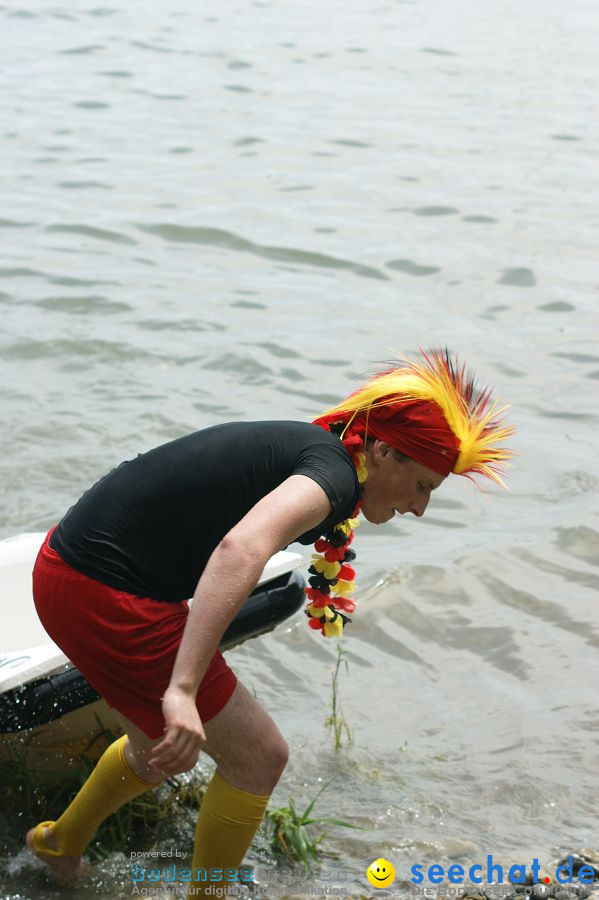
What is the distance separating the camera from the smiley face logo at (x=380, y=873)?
13.7 ft

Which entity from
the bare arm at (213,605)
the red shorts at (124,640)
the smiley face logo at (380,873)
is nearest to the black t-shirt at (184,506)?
the red shorts at (124,640)

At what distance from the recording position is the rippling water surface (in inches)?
205

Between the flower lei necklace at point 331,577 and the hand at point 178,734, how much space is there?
851 mm

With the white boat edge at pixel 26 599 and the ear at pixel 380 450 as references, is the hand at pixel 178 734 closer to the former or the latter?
the white boat edge at pixel 26 599

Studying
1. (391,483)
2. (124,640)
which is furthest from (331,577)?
(124,640)

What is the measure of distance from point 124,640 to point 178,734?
A: 48 cm

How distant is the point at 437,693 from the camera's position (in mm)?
5676

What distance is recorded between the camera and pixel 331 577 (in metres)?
3.89

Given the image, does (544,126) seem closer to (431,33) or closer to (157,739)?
(431,33)

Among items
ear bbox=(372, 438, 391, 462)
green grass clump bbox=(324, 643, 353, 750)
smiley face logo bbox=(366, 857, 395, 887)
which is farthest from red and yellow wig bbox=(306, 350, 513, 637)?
green grass clump bbox=(324, 643, 353, 750)

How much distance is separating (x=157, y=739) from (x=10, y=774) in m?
1.06

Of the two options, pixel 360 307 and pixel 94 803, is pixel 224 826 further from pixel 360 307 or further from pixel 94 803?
pixel 360 307

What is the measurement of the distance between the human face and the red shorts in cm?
62

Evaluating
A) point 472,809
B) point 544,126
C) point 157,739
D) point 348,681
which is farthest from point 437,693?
point 544,126
